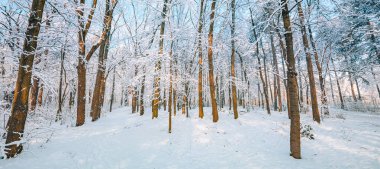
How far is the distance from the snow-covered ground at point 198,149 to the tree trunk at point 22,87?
1.64ft

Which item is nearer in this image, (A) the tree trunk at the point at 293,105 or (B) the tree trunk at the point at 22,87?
(B) the tree trunk at the point at 22,87

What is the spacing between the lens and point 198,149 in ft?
23.9

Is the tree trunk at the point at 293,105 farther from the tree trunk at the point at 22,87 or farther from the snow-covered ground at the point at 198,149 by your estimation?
the tree trunk at the point at 22,87

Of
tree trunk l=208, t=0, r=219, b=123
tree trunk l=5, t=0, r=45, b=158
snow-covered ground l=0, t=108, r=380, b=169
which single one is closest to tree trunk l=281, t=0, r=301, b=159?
snow-covered ground l=0, t=108, r=380, b=169

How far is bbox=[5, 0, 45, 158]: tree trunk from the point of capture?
490cm

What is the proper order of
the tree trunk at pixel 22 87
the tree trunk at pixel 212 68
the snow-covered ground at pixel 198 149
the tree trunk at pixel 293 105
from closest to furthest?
1. the tree trunk at pixel 22 87
2. the snow-covered ground at pixel 198 149
3. the tree trunk at pixel 293 105
4. the tree trunk at pixel 212 68

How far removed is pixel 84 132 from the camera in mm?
8484

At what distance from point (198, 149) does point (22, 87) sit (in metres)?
5.71

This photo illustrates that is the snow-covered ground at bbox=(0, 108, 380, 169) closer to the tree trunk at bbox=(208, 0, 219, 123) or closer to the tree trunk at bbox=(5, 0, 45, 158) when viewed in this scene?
the tree trunk at bbox=(5, 0, 45, 158)

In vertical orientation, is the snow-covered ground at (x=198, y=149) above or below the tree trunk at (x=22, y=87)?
below

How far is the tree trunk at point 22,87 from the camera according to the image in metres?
4.90

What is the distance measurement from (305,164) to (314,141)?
119 inches

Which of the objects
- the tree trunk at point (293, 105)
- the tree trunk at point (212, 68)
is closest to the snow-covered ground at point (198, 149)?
the tree trunk at point (293, 105)

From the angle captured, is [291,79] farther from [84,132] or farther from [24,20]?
[24,20]
